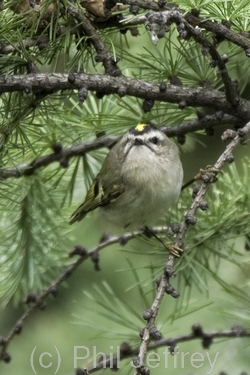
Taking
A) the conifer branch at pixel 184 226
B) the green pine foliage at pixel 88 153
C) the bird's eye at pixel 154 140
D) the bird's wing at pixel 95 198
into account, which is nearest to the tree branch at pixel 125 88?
the green pine foliage at pixel 88 153

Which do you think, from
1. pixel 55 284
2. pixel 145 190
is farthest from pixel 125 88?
pixel 145 190

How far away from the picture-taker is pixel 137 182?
196 cm

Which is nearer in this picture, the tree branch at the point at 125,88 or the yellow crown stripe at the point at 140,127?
the tree branch at the point at 125,88

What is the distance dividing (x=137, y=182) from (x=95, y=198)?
0.15m

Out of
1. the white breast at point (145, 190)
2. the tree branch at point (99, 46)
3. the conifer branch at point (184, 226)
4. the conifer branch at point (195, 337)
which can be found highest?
the tree branch at point (99, 46)

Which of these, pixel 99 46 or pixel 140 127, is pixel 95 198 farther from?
pixel 99 46

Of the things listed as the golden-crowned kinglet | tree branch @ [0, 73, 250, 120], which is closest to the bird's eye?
the golden-crowned kinglet

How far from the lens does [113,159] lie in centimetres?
193

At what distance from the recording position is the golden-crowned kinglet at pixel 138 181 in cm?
184

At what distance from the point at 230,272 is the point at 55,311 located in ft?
3.08

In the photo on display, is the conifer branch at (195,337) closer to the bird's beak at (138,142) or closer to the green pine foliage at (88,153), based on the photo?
the green pine foliage at (88,153)

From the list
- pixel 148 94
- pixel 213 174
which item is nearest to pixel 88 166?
pixel 148 94

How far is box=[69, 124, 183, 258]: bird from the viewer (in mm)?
1843

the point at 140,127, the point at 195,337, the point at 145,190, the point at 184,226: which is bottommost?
the point at 195,337
